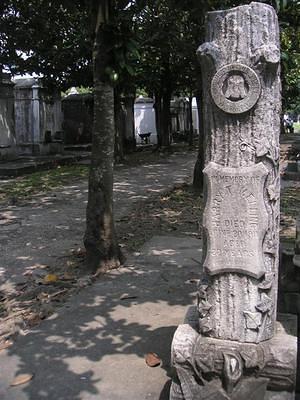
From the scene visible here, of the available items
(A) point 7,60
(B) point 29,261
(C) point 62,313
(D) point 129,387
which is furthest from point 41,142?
(D) point 129,387

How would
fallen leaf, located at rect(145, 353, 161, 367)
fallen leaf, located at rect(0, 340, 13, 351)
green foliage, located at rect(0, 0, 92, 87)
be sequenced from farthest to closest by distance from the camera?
green foliage, located at rect(0, 0, 92, 87), fallen leaf, located at rect(0, 340, 13, 351), fallen leaf, located at rect(145, 353, 161, 367)

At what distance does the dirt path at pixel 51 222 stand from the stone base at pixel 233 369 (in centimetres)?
333

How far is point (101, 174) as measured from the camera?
653 cm

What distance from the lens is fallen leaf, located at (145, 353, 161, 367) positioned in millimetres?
4137

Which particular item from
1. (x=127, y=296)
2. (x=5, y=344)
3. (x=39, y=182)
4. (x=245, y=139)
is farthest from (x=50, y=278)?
(x=39, y=182)

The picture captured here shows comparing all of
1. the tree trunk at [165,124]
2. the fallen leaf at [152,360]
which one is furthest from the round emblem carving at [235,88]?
the tree trunk at [165,124]

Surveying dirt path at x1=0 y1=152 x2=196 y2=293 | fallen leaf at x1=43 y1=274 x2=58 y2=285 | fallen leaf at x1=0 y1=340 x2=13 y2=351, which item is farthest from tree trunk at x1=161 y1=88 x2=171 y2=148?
fallen leaf at x1=0 y1=340 x2=13 y2=351

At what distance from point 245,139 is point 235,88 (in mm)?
311

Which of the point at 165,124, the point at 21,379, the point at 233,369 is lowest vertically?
the point at 21,379

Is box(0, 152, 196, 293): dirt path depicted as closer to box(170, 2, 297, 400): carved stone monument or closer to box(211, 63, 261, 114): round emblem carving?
box(170, 2, 297, 400): carved stone monument

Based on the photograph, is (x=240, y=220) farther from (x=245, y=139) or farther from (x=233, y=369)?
(x=233, y=369)

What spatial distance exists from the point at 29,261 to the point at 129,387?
12.1 ft

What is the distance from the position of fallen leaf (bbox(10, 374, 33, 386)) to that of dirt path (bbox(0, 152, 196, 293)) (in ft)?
7.41

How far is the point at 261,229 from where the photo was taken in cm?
337
